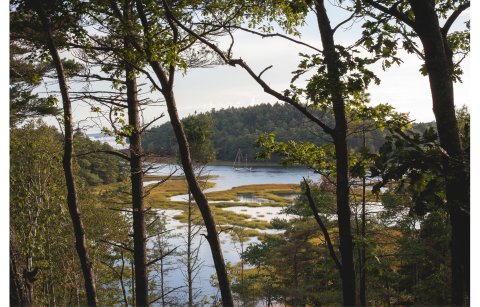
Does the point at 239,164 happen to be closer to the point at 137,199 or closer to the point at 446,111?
the point at 137,199

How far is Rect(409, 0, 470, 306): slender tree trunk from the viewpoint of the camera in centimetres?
236

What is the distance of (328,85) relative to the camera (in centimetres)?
316

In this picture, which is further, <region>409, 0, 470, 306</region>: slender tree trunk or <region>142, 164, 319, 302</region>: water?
<region>142, 164, 319, 302</region>: water

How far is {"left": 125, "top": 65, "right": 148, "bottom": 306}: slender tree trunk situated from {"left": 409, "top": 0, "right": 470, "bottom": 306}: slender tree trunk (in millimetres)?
5240

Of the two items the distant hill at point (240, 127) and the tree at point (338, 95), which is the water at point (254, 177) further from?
the tree at point (338, 95)

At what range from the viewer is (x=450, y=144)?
2721mm

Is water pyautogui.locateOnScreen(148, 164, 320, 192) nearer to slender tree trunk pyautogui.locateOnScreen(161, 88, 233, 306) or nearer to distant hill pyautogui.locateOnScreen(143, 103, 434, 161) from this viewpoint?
distant hill pyautogui.locateOnScreen(143, 103, 434, 161)

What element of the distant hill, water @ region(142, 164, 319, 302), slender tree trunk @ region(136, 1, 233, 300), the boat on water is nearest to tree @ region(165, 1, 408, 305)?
slender tree trunk @ region(136, 1, 233, 300)

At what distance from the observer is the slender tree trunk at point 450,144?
2355 millimetres

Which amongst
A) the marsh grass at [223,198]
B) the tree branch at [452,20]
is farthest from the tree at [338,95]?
the marsh grass at [223,198]

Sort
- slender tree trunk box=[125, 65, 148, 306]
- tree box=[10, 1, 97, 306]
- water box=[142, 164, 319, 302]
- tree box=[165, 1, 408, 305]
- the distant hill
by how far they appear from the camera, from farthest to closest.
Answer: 1. the distant hill
2. water box=[142, 164, 319, 302]
3. slender tree trunk box=[125, 65, 148, 306]
4. tree box=[10, 1, 97, 306]
5. tree box=[165, 1, 408, 305]

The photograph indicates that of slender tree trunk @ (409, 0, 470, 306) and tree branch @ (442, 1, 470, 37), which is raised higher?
tree branch @ (442, 1, 470, 37)

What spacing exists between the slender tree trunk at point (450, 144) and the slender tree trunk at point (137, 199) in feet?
17.2

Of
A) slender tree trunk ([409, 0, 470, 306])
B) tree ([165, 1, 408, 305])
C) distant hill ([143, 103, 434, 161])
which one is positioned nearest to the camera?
slender tree trunk ([409, 0, 470, 306])
